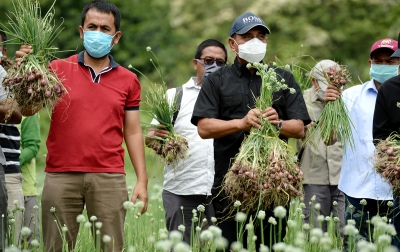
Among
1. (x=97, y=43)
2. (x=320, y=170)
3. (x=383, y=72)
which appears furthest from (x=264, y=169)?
(x=320, y=170)

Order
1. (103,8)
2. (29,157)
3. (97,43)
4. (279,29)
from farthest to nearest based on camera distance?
(279,29)
(29,157)
(103,8)
(97,43)

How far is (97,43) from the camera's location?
5879mm

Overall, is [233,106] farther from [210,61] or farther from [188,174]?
[210,61]

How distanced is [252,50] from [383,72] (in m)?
1.43

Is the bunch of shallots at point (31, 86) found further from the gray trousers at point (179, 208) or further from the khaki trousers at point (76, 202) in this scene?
the gray trousers at point (179, 208)

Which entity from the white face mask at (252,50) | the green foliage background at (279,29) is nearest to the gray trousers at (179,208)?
the white face mask at (252,50)

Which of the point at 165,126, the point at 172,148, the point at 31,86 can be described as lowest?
the point at 172,148

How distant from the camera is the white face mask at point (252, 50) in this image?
6.15 m

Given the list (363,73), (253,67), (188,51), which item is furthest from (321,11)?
(253,67)

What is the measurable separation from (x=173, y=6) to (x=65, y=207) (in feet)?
69.7

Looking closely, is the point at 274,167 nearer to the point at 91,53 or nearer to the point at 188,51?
the point at 91,53

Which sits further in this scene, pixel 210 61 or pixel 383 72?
pixel 210 61

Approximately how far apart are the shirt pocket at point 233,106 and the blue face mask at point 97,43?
932mm

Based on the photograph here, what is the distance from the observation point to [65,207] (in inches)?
224
